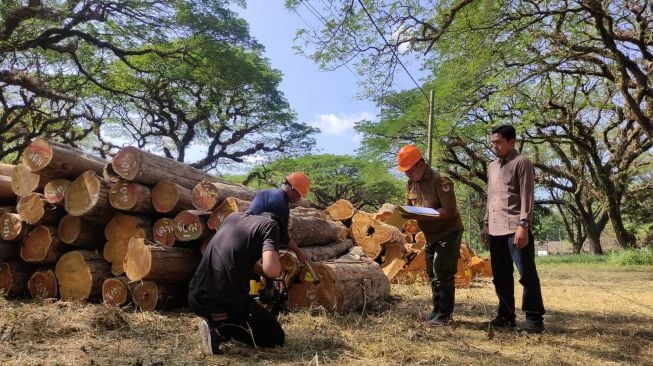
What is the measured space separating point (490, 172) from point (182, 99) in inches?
740

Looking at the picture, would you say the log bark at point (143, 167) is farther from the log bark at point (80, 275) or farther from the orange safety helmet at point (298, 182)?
the orange safety helmet at point (298, 182)

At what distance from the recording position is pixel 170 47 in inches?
624

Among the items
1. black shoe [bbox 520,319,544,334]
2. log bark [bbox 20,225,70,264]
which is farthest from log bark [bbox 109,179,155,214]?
black shoe [bbox 520,319,544,334]

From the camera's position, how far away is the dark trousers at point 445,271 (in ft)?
15.7

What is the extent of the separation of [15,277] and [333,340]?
4017 mm

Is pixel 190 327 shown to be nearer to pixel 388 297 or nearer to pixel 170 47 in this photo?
pixel 388 297

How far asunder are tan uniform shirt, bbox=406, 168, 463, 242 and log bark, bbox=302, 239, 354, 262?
1724mm

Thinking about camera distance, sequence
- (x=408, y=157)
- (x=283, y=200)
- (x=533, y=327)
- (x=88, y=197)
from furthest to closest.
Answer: (x=88, y=197) → (x=408, y=157) → (x=533, y=327) → (x=283, y=200)

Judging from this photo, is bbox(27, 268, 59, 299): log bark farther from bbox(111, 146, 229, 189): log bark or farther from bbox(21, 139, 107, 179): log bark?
bbox(111, 146, 229, 189): log bark

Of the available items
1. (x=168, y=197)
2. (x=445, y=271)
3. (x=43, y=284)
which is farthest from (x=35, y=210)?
(x=445, y=271)

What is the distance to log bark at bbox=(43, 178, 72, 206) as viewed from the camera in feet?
17.9

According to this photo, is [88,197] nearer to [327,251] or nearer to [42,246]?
[42,246]

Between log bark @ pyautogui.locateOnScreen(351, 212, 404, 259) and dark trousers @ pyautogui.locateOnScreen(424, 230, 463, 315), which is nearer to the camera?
dark trousers @ pyautogui.locateOnScreen(424, 230, 463, 315)

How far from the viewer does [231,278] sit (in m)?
3.42
